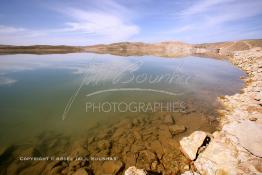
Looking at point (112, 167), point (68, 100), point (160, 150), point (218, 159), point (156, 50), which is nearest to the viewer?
point (218, 159)

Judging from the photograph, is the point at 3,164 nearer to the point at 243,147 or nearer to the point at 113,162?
the point at 113,162

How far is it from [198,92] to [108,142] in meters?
10.9

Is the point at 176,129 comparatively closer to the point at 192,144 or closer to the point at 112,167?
the point at 192,144

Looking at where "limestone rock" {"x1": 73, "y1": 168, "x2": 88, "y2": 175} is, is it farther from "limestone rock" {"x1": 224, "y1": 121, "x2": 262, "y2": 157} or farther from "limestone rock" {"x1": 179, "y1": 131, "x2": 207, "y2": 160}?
"limestone rock" {"x1": 224, "y1": 121, "x2": 262, "y2": 157}

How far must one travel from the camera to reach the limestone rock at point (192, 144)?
6.42 metres

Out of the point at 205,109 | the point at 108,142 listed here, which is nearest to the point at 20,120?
the point at 108,142

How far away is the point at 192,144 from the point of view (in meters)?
6.73

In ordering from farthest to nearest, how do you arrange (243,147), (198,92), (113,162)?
(198,92) < (113,162) < (243,147)

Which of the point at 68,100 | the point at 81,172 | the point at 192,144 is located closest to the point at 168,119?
the point at 192,144

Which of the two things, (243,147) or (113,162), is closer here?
(243,147)

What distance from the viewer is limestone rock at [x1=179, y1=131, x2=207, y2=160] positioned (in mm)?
6416

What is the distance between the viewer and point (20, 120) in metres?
9.18

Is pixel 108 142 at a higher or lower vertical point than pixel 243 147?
lower

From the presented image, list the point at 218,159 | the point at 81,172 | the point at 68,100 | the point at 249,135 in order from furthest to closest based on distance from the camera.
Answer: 1. the point at 68,100
2. the point at 249,135
3. the point at 81,172
4. the point at 218,159
